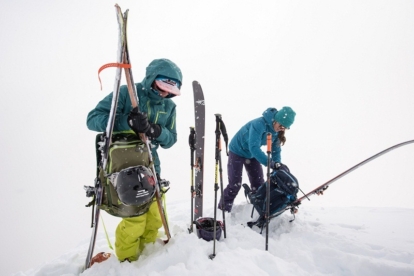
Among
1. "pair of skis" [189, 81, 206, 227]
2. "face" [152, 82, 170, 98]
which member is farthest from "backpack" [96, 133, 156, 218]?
"pair of skis" [189, 81, 206, 227]

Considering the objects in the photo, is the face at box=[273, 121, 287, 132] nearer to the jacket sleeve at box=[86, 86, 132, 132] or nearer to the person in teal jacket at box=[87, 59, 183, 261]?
the person in teal jacket at box=[87, 59, 183, 261]

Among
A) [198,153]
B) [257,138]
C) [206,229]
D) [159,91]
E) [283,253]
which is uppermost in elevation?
[159,91]

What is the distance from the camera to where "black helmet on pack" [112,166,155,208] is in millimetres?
1955

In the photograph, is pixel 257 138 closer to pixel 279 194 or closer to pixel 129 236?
pixel 279 194

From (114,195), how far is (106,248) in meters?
1.66

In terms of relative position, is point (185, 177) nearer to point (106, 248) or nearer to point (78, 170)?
point (78, 170)

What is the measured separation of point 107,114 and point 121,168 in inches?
22.2

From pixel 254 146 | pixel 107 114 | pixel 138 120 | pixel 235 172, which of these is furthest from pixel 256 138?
pixel 107 114

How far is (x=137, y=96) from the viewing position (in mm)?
2262

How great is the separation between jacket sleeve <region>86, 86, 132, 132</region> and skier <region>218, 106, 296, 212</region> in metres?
1.95

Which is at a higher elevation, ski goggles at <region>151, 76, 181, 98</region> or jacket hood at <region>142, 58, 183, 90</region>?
jacket hood at <region>142, 58, 183, 90</region>

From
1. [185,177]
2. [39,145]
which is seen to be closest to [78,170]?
[39,145]

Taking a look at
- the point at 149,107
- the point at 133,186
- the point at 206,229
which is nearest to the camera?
the point at 133,186

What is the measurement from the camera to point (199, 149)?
3564 millimetres
